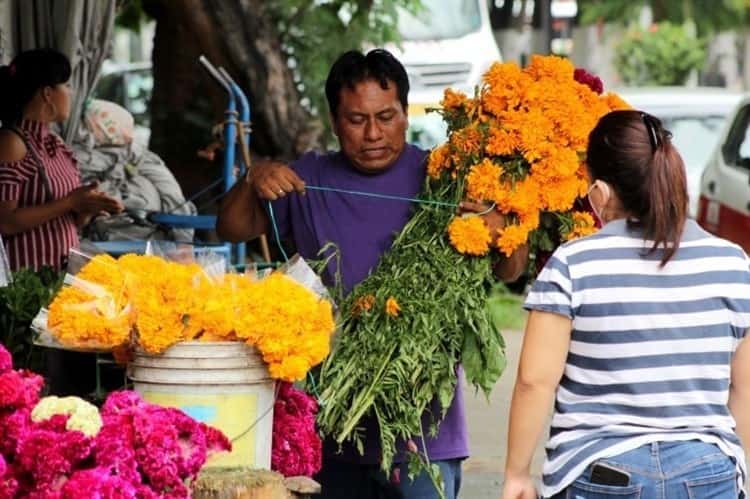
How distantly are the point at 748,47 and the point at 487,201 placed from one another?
30.2 meters

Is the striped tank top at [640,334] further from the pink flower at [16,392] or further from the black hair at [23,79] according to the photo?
the black hair at [23,79]

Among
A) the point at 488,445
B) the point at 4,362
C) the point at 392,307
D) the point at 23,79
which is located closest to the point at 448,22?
the point at 488,445

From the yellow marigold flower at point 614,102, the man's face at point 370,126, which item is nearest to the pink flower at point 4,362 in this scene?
the man's face at point 370,126

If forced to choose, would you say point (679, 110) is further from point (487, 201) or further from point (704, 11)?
point (487, 201)

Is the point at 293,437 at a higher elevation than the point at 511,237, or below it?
below

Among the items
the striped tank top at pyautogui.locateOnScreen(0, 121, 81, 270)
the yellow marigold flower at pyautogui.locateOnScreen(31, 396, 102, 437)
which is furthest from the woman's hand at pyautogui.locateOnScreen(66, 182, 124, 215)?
the yellow marigold flower at pyautogui.locateOnScreen(31, 396, 102, 437)

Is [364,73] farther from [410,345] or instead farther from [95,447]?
[95,447]

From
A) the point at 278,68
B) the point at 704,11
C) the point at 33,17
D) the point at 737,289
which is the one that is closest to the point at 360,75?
the point at 737,289

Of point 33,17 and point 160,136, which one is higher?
point 33,17

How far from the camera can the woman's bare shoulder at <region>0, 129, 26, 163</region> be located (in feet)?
21.4

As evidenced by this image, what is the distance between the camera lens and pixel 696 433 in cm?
330

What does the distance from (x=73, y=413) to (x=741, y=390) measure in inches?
59.8

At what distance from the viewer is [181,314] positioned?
11.7ft

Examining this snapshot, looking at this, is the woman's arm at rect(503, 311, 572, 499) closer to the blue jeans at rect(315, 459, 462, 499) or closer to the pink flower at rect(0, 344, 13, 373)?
the blue jeans at rect(315, 459, 462, 499)
